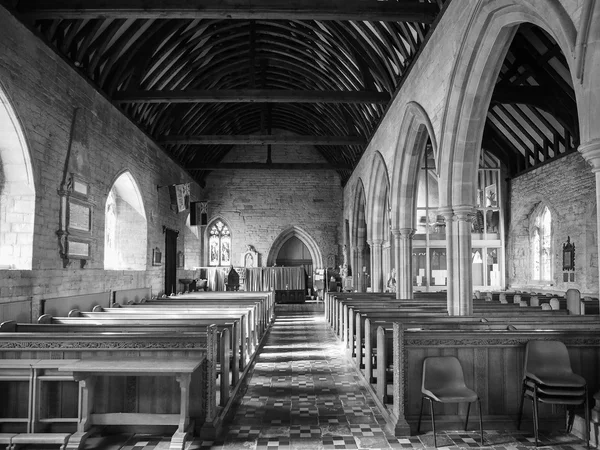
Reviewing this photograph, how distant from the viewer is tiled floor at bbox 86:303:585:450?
160 inches

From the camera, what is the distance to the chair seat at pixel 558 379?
395 centimetres

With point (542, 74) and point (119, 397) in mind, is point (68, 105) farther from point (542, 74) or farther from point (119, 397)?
point (542, 74)

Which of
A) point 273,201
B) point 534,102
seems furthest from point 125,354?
point 273,201

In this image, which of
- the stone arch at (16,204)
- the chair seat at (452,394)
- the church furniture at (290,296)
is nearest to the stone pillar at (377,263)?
the church furniture at (290,296)

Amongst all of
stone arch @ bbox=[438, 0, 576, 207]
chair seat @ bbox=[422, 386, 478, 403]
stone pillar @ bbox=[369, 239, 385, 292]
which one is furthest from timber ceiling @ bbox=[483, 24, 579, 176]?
chair seat @ bbox=[422, 386, 478, 403]

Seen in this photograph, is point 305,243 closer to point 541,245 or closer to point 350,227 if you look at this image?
point 350,227

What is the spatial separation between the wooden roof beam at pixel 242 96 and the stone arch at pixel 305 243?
10.7 meters

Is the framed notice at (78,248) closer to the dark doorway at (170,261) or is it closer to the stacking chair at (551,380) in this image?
the dark doorway at (170,261)

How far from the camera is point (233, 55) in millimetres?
12711

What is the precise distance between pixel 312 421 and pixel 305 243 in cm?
Answer: 1653

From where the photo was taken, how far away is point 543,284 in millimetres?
13641

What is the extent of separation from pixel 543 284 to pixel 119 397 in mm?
12067

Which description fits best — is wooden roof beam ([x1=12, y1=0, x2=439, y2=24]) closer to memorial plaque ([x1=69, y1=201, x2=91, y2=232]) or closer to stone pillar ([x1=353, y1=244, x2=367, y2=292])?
memorial plaque ([x1=69, y1=201, x2=91, y2=232])

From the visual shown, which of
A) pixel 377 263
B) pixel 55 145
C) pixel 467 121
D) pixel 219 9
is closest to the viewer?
pixel 467 121
